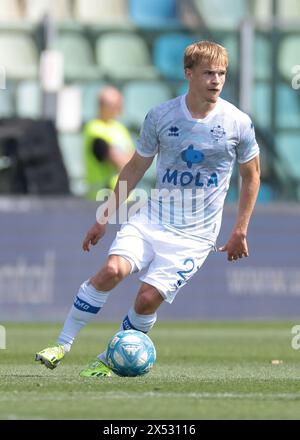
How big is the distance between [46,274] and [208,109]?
700cm

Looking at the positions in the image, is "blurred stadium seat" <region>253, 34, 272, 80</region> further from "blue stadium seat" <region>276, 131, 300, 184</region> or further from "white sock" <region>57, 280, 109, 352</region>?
"white sock" <region>57, 280, 109, 352</region>

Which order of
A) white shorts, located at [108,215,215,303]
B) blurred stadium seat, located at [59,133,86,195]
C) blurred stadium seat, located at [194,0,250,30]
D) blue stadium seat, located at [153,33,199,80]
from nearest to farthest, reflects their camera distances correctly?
A: 1. white shorts, located at [108,215,215,303]
2. blurred stadium seat, located at [59,133,86,195]
3. blue stadium seat, located at [153,33,199,80]
4. blurred stadium seat, located at [194,0,250,30]

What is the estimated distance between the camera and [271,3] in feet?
64.3

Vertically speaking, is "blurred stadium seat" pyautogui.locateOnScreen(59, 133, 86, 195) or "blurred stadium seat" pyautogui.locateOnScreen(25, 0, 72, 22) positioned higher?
"blurred stadium seat" pyautogui.locateOnScreen(25, 0, 72, 22)

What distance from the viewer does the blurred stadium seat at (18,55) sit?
1834 cm

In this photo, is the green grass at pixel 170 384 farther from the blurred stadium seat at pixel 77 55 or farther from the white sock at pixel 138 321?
the blurred stadium seat at pixel 77 55

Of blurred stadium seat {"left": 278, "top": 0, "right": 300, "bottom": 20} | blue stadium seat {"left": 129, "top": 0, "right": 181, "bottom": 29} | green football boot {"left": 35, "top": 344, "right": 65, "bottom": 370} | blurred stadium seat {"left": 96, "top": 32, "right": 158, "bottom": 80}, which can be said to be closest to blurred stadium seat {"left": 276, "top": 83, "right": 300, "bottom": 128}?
blurred stadium seat {"left": 96, "top": 32, "right": 158, "bottom": 80}

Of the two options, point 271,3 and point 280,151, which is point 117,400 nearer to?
point 280,151

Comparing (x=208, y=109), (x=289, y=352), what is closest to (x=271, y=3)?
(x=289, y=352)

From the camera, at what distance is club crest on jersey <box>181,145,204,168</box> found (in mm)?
8773

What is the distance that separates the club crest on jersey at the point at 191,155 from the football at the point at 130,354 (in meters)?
1.10

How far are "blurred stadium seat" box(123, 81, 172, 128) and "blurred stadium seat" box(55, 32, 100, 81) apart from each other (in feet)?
1.61

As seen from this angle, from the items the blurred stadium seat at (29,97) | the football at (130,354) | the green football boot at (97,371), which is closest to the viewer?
the football at (130,354)

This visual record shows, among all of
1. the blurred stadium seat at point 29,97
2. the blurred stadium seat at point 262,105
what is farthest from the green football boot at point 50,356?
the blurred stadium seat at point 29,97
